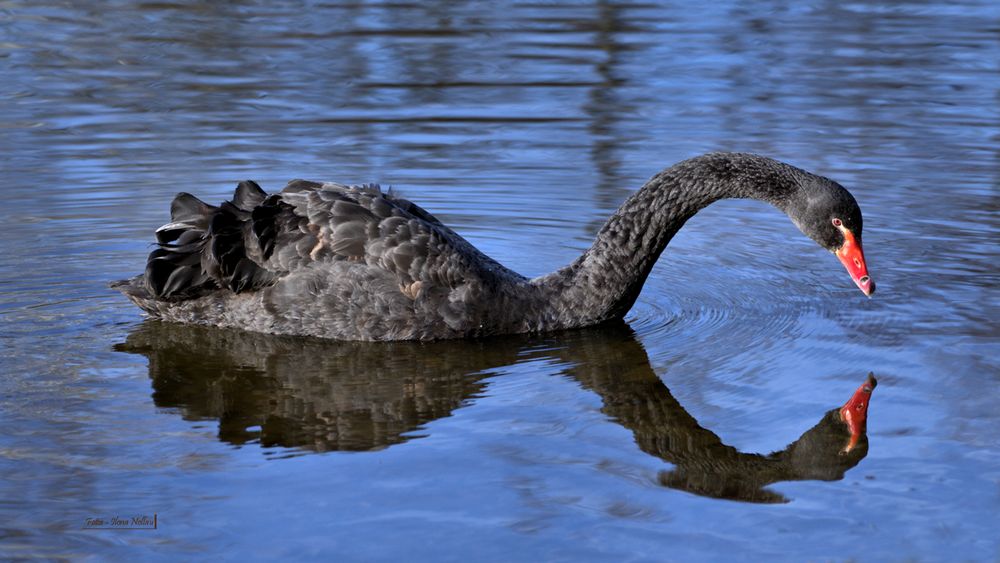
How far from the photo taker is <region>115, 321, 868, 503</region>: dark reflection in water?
213 inches

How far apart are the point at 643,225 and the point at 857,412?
1715 mm

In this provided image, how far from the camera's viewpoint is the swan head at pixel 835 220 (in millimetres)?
6879

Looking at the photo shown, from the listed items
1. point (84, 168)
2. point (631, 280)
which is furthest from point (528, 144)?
point (631, 280)

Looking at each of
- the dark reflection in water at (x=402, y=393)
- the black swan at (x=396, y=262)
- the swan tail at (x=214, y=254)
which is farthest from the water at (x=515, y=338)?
the swan tail at (x=214, y=254)

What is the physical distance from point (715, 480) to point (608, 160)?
5.62 meters

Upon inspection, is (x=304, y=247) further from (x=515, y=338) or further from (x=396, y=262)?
(x=515, y=338)

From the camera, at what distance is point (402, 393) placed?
6133mm

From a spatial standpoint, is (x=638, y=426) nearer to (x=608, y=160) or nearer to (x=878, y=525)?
(x=878, y=525)

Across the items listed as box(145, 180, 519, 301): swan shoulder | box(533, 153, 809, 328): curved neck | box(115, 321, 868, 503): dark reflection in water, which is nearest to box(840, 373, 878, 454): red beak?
box(115, 321, 868, 503): dark reflection in water

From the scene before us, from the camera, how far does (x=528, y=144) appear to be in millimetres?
11125

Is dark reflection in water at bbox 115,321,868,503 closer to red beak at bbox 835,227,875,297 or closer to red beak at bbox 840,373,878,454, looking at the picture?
red beak at bbox 840,373,878,454

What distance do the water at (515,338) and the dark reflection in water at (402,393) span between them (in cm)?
2

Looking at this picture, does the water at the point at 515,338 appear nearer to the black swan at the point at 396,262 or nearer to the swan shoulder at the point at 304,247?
the black swan at the point at 396,262

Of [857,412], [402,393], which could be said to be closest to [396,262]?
[402,393]
